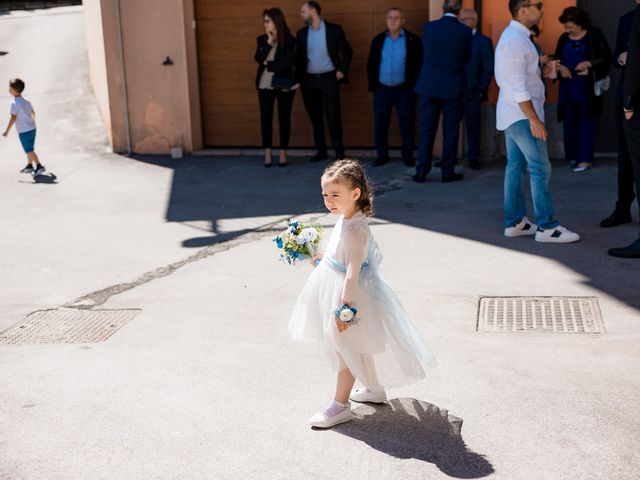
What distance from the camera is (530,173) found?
864 cm

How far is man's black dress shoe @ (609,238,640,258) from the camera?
8.05 m

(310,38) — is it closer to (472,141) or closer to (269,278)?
(472,141)

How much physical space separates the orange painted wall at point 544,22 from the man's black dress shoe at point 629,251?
492 cm

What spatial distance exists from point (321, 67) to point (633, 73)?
19.2ft

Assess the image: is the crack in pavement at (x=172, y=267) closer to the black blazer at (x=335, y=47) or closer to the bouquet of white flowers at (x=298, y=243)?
the bouquet of white flowers at (x=298, y=243)

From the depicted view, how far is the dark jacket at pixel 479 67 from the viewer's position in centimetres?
1213

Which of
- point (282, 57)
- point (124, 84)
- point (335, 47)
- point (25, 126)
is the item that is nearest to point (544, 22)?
point (335, 47)

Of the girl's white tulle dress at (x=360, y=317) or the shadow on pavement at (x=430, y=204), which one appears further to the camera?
the shadow on pavement at (x=430, y=204)

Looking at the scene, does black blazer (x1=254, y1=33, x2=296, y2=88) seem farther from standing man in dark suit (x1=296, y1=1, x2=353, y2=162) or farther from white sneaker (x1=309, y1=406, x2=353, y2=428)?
white sneaker (x1=309, y1=406, x2=353, y2=428)

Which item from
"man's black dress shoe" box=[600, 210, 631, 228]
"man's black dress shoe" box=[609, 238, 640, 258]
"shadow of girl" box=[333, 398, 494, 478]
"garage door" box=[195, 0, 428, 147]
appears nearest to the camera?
"shadow of girl" box=[333, 398, 494, 478]

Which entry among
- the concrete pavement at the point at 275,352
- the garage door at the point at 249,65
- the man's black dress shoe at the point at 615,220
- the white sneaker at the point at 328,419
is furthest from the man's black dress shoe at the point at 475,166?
the white sneaker at the point at 328,419

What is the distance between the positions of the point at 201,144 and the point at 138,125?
3.12 ft

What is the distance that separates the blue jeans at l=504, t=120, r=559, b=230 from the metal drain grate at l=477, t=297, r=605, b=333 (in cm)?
165

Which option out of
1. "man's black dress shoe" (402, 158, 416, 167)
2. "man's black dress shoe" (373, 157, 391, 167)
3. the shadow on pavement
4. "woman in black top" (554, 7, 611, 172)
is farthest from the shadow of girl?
"man's black dress shoe" (373, 157, 391, 167)
